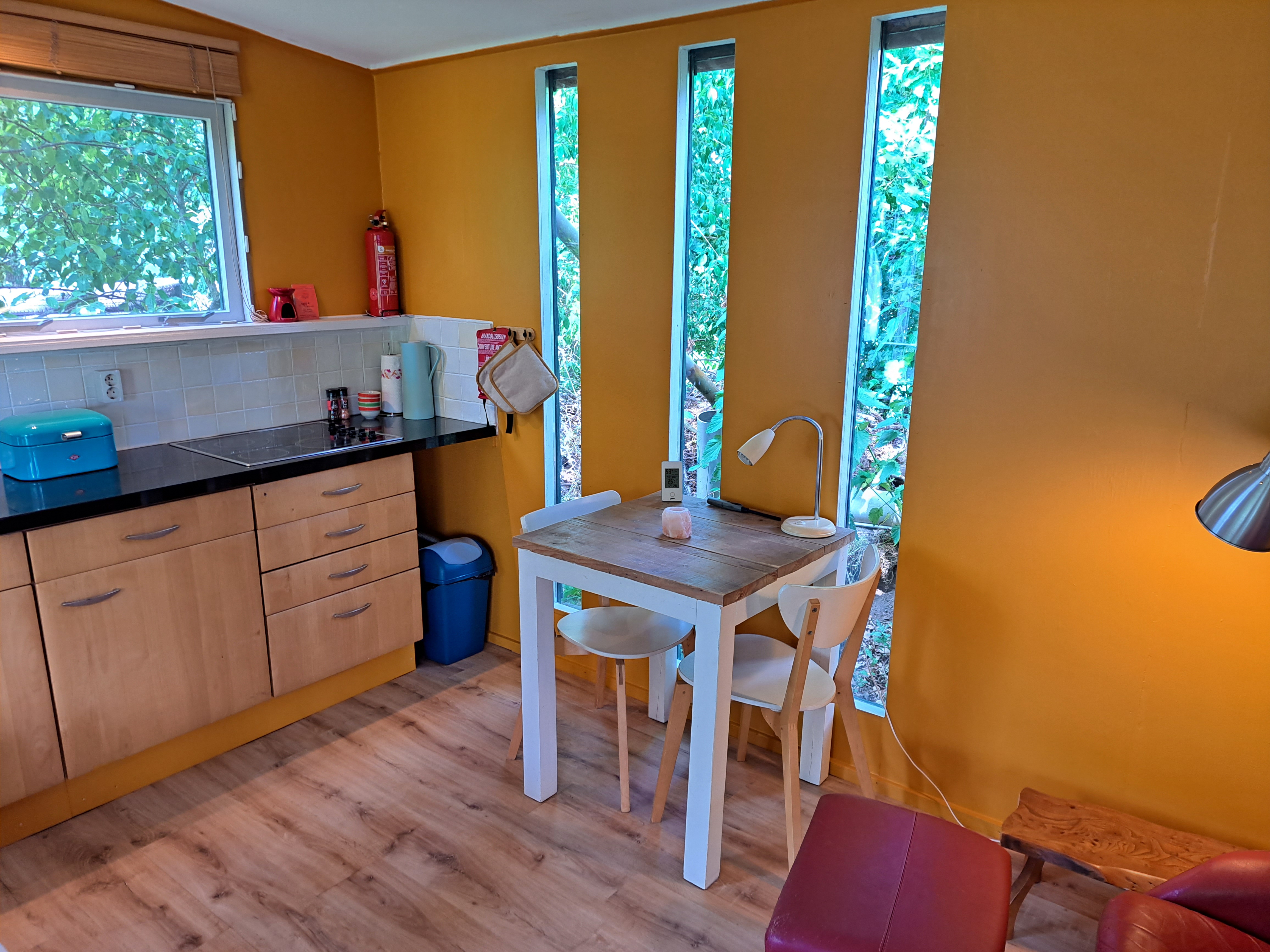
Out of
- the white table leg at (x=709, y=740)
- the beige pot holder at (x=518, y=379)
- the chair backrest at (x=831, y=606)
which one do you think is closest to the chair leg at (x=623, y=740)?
the white table leg at (x=709, y=740)

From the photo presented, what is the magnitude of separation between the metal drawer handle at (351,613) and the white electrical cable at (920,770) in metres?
1.80

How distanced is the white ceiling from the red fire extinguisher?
0.64 metres

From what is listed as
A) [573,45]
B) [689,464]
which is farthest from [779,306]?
[573,45]

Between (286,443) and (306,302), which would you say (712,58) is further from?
(286,443)

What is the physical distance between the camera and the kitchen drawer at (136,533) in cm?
230

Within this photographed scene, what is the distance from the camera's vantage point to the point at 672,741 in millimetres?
2426

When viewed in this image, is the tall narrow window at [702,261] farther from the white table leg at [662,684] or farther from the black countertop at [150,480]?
the black countertop at [150,480]

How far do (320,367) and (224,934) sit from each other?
2053mm

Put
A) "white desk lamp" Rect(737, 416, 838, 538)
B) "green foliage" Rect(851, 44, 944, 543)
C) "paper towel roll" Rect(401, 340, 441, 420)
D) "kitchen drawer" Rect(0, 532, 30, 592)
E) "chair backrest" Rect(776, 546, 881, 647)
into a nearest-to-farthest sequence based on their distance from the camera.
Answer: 1. "chair backrest" Rect(776, 546, 881, 647)
2. "kitchen drawer" Rect(0, 532, 30, 592)
3. "green foliage" Rect(851, 44, 944, 543)
4. "white desk lamp" Rect(737, 416, 838, 538)
5. "paper towel roll" Rect(401, 340, 441, 420)

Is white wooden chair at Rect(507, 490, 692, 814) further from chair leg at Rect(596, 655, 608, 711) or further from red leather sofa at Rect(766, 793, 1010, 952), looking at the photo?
red leather sofa at Rect(766, 793, 1010, 952)

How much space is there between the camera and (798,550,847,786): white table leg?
261 centimetres

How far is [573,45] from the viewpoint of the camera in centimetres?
291

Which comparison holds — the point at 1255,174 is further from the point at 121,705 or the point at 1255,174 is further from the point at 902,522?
the point at 121,705

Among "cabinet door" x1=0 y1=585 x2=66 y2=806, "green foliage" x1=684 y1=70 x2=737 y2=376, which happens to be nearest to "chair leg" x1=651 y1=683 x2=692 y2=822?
"green foliage" x1=684 y1=70 x2=737 y2=376
